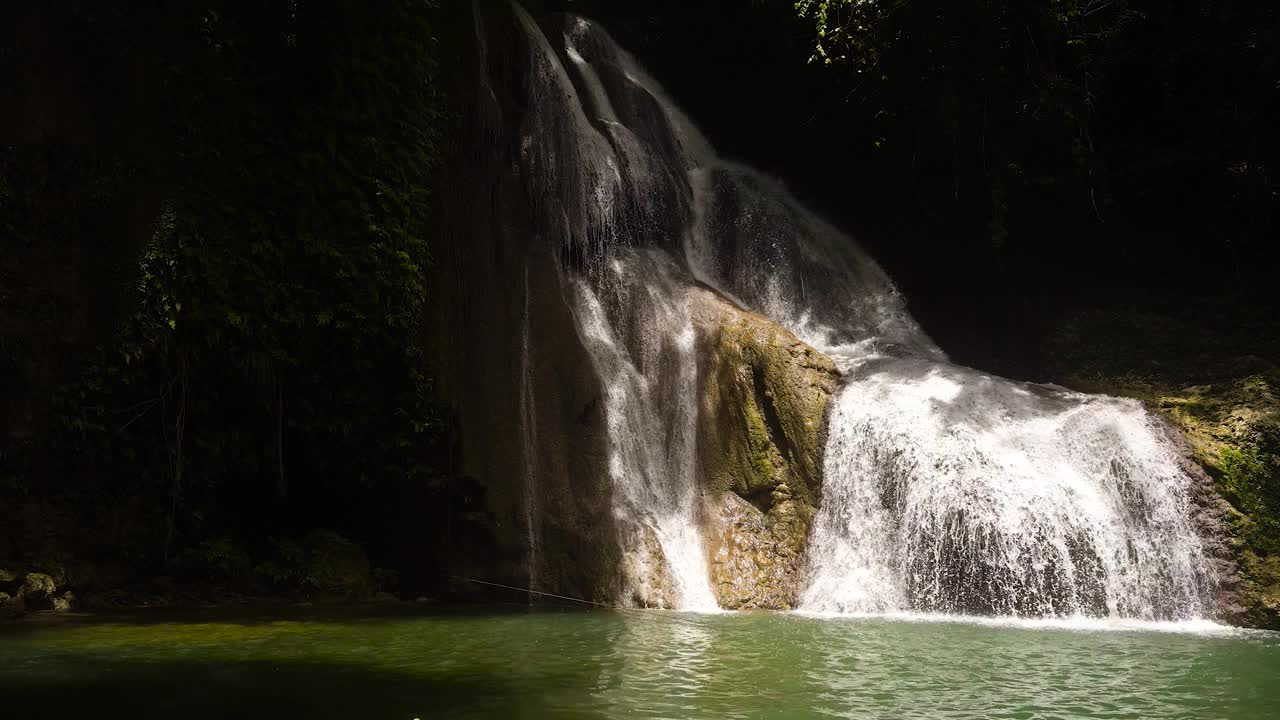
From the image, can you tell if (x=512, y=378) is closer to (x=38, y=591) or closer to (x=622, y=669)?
(x=38, y=591)

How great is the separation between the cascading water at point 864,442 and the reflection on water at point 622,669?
4.28 ft

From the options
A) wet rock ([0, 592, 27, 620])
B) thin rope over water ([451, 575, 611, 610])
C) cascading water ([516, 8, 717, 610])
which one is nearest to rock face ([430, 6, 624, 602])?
thin rope over water ([451, 575, 611, 610])

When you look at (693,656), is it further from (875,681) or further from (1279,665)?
(1279,665)

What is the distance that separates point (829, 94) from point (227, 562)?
1338 cm

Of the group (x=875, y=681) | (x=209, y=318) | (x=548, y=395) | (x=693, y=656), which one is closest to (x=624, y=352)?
(x=548, y=395)

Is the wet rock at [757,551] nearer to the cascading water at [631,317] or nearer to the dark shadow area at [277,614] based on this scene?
the cascading water at [631,317]

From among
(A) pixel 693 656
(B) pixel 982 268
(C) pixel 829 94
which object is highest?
(C) pixel 829 94

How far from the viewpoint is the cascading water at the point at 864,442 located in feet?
31.7

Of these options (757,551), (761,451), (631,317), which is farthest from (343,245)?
(757,551)

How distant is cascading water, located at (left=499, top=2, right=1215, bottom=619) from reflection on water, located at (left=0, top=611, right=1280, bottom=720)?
4.28ft

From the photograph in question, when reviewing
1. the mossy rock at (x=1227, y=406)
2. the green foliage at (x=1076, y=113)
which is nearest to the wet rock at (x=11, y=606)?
the green foliage at (x=1076, y=113)

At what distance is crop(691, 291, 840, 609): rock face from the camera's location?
10844 mm

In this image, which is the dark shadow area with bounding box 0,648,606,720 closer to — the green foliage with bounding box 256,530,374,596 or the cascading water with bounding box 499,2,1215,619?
the green foliage with bounding box 256,530,374,596

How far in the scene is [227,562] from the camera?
10617 millimetres
